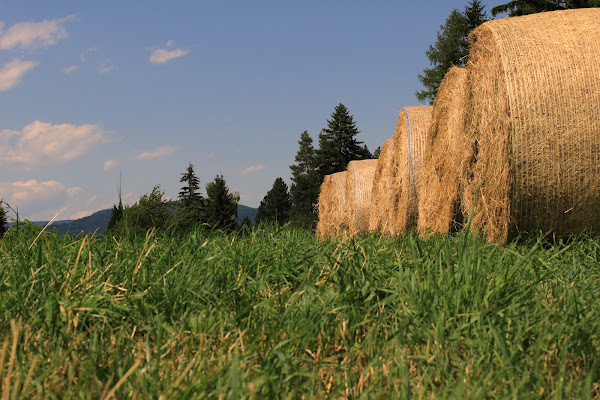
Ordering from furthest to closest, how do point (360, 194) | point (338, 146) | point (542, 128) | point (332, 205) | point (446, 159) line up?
1. point (338, 146)
2. point (332, 205)
3. point (360, 194)
4. point (446, 159)
5. point (542, 128)

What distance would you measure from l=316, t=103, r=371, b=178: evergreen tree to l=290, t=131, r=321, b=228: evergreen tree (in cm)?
148

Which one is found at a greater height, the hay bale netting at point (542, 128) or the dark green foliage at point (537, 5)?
the dark green foliage at point (537, 5)

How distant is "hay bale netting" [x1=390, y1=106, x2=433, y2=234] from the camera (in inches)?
348

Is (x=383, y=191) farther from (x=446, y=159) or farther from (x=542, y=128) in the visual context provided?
(x=542, y=128)

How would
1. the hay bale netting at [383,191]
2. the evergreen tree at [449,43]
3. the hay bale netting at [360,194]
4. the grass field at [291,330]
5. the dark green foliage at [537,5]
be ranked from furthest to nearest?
the evergreen tree at [449,43]
the dark green foliage at [537,5]
the hay bale netting at [360,194]
the hay bale netting at [383,191]
the grass field at [291,330]

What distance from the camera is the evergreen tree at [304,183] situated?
2569 inches

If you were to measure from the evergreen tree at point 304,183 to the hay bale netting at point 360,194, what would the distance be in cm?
4458

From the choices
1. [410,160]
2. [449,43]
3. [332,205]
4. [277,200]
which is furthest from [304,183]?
[410,160]

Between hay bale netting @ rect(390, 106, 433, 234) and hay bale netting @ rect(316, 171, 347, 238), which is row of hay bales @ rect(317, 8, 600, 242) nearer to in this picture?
hay bale netting @ rect(390, 106, 433, 234)

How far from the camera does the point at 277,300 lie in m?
3.19

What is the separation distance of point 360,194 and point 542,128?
325 inches

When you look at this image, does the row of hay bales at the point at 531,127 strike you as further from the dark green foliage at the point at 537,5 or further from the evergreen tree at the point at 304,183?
the evergreen tree at the point at 304,183

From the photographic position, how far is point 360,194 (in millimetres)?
13633

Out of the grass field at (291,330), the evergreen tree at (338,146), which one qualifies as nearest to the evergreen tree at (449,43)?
the evergreen tree at (338,146)
